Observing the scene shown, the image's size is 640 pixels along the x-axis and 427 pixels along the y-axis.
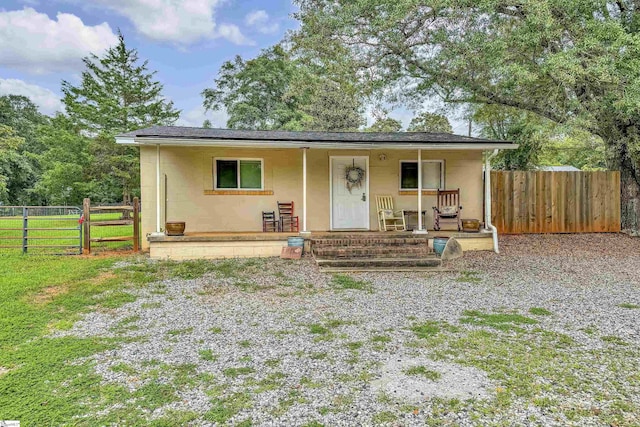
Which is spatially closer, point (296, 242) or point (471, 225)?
point (296, 242)

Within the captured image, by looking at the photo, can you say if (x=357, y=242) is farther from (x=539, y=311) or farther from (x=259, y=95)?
(x=259, y=95)

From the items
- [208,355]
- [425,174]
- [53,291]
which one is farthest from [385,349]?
[425,174]

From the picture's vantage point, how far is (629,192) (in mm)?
9672

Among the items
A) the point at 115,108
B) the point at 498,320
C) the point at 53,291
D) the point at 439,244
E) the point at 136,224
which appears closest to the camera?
the point at 498,320

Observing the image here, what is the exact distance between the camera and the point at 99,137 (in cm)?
1828

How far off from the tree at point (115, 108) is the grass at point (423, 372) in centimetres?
1878

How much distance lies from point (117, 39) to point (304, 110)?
12.3 metres

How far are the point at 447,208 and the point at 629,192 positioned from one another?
5616mm

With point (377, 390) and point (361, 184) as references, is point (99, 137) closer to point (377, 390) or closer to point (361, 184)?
point (361, 184)

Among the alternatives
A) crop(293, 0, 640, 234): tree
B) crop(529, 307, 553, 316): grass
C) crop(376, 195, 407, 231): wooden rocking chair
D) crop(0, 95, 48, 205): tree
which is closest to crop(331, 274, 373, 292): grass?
crop(529, 307, 553, 316): grass

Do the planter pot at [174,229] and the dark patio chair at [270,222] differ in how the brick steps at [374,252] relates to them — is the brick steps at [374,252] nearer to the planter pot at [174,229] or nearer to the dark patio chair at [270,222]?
the dark patio chair at [270,222]

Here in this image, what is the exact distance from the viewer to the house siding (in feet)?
28.2

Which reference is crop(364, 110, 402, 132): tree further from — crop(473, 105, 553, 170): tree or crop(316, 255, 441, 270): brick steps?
crop(316, 255, 441, 270): brick steps

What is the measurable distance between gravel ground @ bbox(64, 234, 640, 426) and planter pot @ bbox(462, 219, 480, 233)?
8.40ft
